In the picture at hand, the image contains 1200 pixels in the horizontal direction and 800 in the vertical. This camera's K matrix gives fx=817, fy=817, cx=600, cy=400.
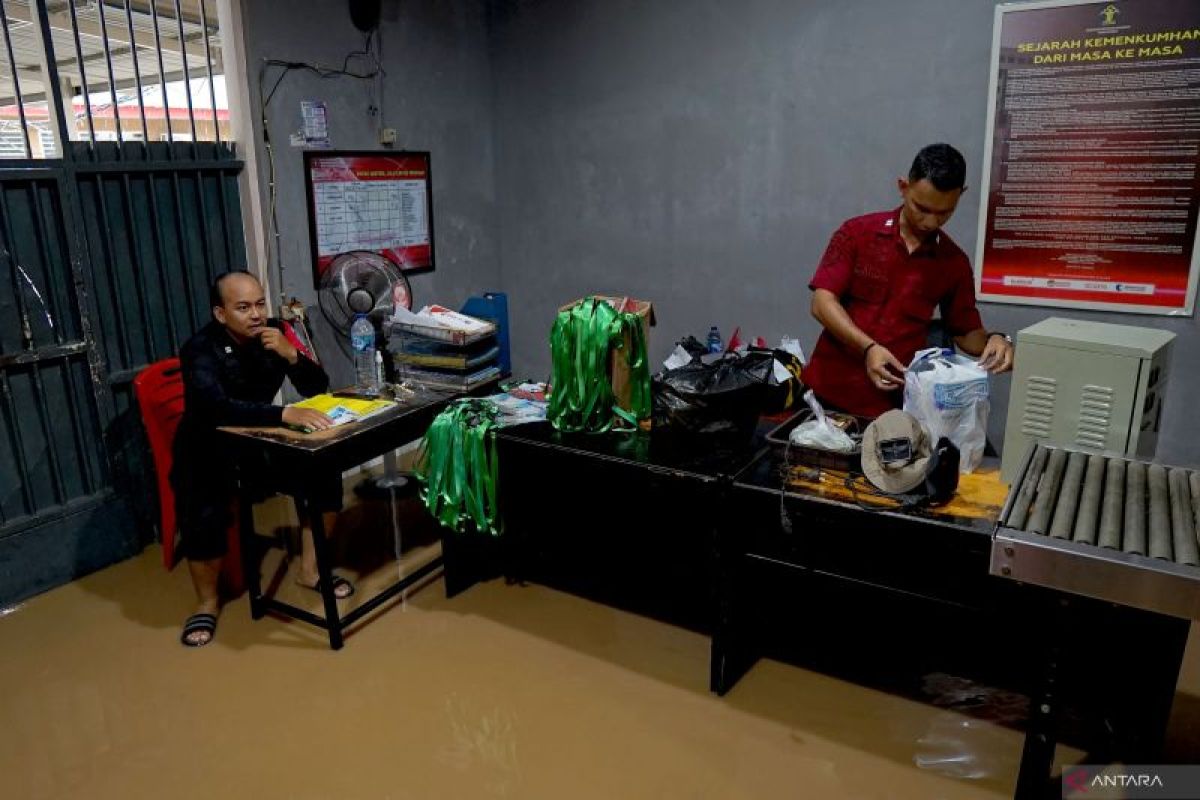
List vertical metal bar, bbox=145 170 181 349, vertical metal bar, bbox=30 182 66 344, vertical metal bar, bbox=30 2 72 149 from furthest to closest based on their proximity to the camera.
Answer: vertical metal bar, bbox=145 170 181 349, vertical metal bar, bbox=30 182 66 344, vertical metal bar, bbox=30 2 72 149

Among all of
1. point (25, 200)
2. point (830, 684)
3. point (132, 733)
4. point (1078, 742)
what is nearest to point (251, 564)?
point (132, 733)

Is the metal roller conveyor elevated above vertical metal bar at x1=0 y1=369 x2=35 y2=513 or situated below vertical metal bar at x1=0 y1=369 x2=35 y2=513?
above

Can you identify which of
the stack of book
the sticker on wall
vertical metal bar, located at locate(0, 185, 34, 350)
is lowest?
the stack of book

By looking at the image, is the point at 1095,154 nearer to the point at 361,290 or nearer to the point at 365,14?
the point at 361,290

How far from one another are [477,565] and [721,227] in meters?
2.18

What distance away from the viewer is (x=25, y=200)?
3.03 metres

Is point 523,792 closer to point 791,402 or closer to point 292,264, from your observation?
point 791,402

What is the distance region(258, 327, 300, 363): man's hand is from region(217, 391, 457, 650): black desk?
1.08ft

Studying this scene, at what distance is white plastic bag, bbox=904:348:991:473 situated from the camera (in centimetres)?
215

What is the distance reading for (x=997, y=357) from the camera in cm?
238

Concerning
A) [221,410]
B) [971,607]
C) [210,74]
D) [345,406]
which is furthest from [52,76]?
[971,607]

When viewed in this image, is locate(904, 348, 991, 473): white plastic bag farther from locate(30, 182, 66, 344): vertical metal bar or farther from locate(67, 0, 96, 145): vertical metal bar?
locate(30, 182, 66, 344): vertical metal bar

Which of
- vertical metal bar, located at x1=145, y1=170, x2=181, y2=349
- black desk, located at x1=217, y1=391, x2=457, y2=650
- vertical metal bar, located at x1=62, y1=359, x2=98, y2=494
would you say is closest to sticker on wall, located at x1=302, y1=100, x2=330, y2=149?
vertical metal bar, located at x1=145, y1=170, x2=181, y2=349

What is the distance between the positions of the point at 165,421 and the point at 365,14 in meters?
2.22
